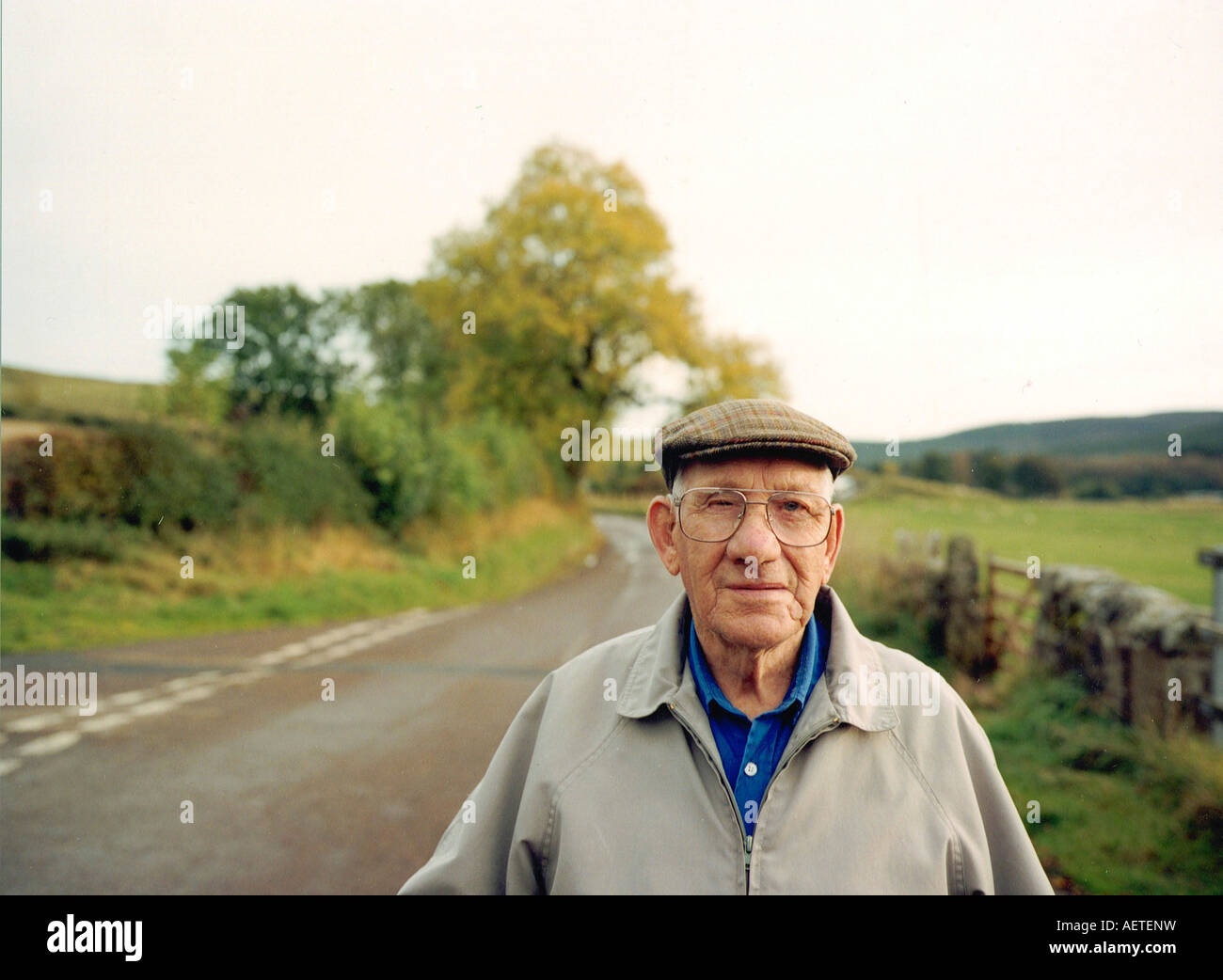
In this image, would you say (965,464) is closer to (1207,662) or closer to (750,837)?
(750,837)

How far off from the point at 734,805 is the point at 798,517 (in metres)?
0.53

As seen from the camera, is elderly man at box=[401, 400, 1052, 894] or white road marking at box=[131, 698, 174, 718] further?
white road marking at box=[131, 698, 174, 718]

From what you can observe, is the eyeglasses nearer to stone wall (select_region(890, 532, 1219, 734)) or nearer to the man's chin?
the man's chin

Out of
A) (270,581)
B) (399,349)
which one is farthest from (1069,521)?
(399,349)

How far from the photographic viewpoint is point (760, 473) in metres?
1.62

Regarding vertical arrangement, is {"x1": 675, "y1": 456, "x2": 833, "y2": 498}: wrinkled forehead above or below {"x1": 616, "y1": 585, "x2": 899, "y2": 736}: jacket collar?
above

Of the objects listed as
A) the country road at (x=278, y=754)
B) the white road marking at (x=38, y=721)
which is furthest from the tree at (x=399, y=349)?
the white road marking at (x=38, y=721)

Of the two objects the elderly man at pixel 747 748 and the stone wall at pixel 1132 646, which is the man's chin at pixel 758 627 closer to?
the elderly man at pixel 747 748

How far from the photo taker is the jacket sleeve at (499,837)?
158 cm

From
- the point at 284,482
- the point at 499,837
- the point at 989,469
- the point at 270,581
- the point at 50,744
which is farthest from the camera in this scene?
the point at 284,482

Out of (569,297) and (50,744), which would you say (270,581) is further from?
(569,297)

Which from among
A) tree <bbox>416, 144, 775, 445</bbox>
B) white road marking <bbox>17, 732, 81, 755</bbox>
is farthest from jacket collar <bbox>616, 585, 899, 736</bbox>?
white road marking <bbox>17, 732, 81, 755</bbox>

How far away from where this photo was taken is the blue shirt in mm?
1624
